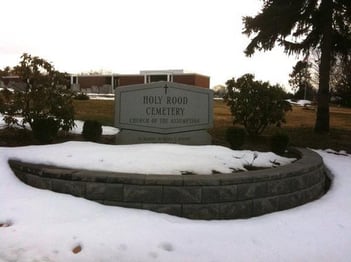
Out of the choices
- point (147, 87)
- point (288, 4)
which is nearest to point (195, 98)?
point (147, 87)

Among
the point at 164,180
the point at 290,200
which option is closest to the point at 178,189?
the point at 164,180

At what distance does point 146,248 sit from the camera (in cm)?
332

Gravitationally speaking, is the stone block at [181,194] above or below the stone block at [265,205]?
above

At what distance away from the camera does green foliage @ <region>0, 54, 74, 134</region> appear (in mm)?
6375

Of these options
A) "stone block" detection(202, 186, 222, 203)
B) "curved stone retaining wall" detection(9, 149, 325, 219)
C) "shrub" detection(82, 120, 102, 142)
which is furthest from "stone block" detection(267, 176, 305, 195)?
"shrub" detection(82, 120, 102, 142)

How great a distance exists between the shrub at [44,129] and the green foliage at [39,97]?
168 mm

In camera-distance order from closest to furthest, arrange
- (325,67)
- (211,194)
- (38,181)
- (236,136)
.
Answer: (211,194)
(38,181)
(236,136)
(325,67)

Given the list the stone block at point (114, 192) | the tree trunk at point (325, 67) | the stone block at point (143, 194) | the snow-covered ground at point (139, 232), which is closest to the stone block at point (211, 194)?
the snow-covered ground at point (139, 232)

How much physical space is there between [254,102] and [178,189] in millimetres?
4401

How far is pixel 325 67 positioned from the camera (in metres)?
11.4

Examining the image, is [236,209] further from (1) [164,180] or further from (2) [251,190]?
(1) [164,180]

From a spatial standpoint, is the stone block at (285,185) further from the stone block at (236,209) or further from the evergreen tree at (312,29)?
the evergreen tree at (312,29)

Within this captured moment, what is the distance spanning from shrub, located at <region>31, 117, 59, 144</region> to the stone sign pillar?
1019 millimetres

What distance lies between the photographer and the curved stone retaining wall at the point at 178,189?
406 centimetres
